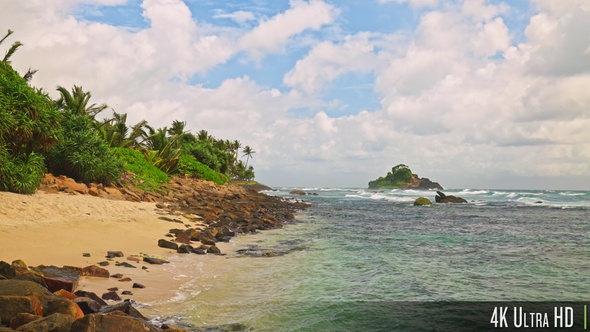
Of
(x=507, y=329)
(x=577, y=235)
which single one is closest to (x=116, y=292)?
(x=507, y=329)

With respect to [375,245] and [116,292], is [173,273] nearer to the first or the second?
[116,292]

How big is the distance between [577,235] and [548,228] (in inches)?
124

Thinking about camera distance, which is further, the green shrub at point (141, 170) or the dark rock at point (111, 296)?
the green shrub at point (141, 170)

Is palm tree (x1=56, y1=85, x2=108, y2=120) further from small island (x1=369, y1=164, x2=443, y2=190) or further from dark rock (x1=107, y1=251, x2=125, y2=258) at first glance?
small island (x1=369, y1=164, x2=443, y2=190)

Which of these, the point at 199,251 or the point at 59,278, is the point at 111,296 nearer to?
the point at 59,278

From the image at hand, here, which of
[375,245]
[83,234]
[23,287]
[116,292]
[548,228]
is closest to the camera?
[23,287]

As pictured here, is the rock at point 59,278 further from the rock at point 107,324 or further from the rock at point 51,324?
the rock at point 107,324

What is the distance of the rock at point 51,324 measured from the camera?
13.2 ft

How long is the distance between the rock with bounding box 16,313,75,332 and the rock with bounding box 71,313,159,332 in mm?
142

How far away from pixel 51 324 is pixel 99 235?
7.95m

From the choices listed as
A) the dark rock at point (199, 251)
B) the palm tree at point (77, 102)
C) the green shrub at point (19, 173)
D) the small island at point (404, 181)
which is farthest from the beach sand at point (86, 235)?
the small island at point (404, 181)

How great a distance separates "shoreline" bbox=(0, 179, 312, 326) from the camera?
782cm

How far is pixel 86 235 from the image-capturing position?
11086 mm

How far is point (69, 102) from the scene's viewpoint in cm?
3189
